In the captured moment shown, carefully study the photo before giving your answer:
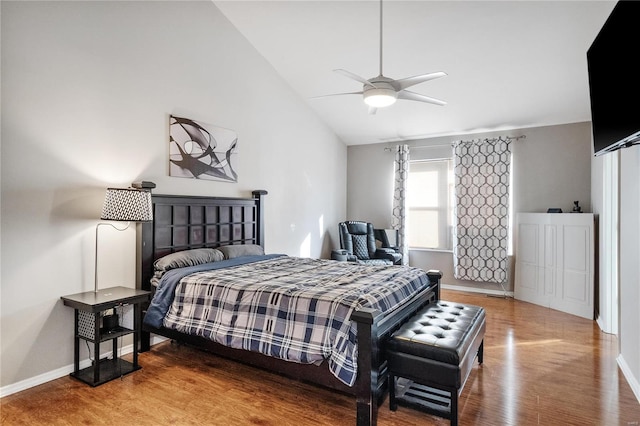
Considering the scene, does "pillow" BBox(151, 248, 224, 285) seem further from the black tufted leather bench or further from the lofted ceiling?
the lofted ceiling

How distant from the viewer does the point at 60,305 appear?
296 centimetres

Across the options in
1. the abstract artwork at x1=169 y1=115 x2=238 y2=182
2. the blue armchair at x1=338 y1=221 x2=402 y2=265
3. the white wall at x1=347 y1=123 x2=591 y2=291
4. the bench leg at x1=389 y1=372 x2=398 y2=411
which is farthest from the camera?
the blue armchair at x1=338 y1=221 x2=402 y2=265

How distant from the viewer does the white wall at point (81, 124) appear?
270cm

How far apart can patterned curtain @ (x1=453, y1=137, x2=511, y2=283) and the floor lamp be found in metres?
4.72

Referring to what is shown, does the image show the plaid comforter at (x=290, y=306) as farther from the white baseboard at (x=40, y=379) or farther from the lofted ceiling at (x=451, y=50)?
the lofted ceiling at (x=451, y=50)

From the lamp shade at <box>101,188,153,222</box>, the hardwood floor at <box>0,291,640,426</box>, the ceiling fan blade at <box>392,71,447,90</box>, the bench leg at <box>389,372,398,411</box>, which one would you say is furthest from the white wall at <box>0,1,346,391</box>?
the bench leg at <box>389,372,398,411</box>

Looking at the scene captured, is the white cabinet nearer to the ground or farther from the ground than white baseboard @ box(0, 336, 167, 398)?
farther from the ground

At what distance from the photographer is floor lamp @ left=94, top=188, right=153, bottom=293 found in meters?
2.96

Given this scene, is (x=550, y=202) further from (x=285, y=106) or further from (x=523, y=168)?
(x=285, y=106)

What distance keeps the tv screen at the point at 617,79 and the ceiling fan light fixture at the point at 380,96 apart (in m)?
1.30

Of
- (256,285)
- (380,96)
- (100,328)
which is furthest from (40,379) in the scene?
(380,96)

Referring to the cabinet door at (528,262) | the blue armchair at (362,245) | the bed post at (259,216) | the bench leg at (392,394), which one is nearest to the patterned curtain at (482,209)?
the cabinet door at (528,262)

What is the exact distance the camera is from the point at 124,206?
2.99m

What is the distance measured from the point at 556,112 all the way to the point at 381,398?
4.59 m
